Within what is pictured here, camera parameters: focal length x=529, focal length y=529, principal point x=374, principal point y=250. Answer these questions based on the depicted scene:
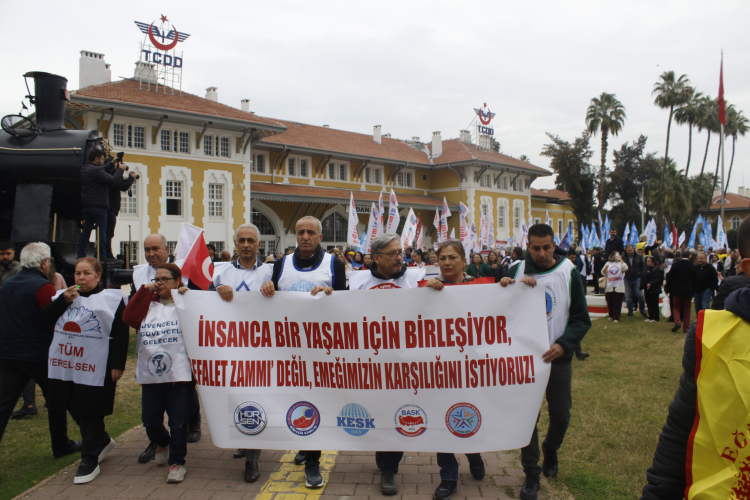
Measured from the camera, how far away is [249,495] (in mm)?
3910

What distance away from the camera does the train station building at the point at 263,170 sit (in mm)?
28281

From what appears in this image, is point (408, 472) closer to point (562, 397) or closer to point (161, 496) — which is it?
point (562, 397)

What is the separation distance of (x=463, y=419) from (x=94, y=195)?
654cm

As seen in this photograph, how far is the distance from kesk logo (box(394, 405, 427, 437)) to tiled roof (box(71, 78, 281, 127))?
26.5 m

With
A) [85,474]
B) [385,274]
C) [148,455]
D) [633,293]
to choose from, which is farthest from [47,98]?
[633,293]

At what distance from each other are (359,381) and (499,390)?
1031 mm

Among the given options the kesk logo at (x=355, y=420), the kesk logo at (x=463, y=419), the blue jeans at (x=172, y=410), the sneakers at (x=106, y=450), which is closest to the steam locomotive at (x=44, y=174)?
the sneakers at (x=106, y=450)

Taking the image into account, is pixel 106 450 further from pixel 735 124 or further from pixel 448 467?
pixel 735 124

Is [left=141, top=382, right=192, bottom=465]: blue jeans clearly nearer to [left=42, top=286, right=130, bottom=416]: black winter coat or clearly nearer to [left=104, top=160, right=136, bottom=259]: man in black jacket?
[left=42, top=286, right=130, bottom=416]: black winter coat

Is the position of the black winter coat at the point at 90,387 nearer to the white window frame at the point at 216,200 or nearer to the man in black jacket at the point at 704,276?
the man in black jacket at the point at 704,276

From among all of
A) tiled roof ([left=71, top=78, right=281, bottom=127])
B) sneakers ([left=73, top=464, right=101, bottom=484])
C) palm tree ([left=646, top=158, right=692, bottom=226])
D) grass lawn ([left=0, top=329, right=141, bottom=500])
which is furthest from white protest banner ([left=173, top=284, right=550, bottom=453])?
palm tree ([left=646, top=158, right=692, bottom=226])

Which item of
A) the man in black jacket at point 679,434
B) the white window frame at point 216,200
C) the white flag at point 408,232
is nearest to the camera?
the man in black jacket at point 679,434

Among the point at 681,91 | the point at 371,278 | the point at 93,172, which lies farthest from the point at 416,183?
the point at 371,278

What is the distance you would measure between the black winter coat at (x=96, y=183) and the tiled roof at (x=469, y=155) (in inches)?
1595
